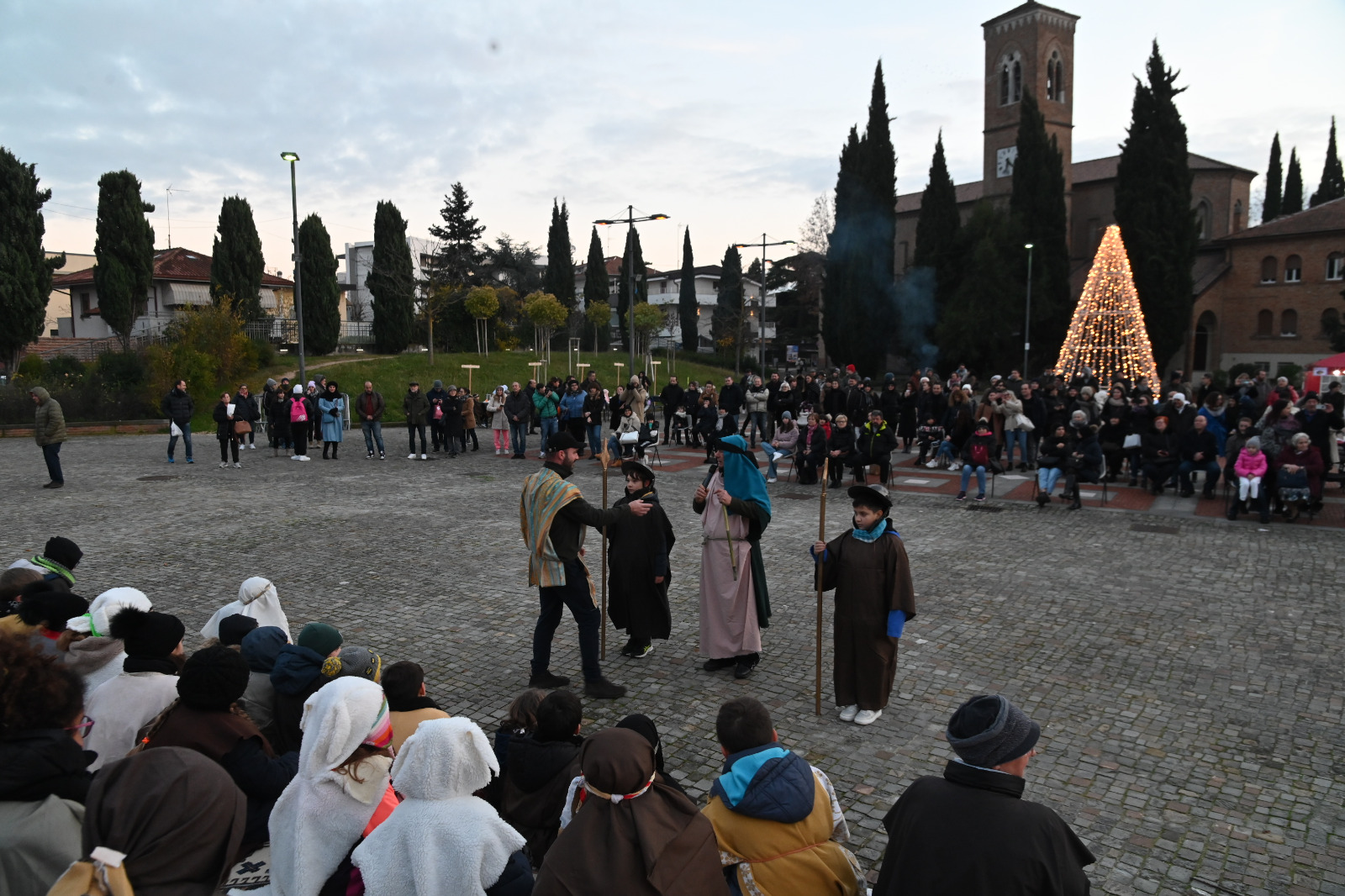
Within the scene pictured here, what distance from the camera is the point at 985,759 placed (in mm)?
2590

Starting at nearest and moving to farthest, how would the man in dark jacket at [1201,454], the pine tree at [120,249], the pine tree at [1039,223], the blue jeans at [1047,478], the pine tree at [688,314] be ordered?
the blue jeans at [1047,478] → the man in dark jacket at [1201,454] → the pine tree at [120,249] → the pine tree at [1039,223] → the pine tree at [688,314]

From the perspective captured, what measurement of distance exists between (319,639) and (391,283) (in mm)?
42336

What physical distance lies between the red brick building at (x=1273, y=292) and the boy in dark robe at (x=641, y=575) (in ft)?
162

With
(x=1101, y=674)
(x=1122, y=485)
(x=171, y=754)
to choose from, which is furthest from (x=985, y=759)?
(x=1122, y=485)

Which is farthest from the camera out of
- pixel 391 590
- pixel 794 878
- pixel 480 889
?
pixel 391 590

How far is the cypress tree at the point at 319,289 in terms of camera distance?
41719mm

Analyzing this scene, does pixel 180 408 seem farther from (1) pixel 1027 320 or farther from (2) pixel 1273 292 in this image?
(2) pixel 1273 292

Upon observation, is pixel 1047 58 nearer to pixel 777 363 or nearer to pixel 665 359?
pixel 777 363

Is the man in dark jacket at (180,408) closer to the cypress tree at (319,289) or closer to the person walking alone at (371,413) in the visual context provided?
the person walking alone at (371,413)

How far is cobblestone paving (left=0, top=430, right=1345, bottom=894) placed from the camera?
4.94 m

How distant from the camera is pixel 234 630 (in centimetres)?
503

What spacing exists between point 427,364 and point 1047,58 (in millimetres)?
45761

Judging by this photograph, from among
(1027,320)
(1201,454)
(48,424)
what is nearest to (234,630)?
(48,424)

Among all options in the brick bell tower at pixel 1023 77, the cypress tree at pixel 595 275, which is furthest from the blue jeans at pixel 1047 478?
Result: the cypress tree at pixel 595 275
